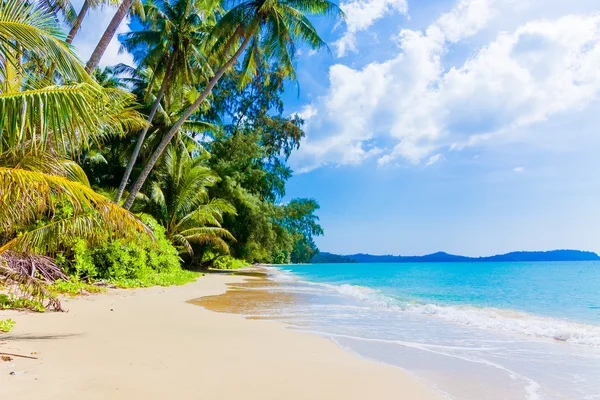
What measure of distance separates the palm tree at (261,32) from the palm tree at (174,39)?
1.26 metres

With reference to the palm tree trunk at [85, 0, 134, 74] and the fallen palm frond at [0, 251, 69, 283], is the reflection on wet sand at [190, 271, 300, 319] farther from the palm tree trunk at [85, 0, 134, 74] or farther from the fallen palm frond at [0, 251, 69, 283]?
the palm tree trunk at [85, 0, 134, 74]

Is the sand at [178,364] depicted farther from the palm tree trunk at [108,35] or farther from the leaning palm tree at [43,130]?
the palm tree trunk at [108,35]

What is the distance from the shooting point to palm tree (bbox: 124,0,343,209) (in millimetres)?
12312

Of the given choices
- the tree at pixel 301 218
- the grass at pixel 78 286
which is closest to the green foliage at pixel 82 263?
the grass at pixel 78 286

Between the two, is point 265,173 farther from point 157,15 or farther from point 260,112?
Result: point 157,15

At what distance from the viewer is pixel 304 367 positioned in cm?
401

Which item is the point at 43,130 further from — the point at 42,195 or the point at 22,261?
the point at 22,261

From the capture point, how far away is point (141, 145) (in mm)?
15648

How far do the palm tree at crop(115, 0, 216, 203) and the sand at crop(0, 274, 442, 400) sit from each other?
941cm

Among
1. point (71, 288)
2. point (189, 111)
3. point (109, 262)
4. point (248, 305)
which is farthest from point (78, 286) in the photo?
point (189, 111)

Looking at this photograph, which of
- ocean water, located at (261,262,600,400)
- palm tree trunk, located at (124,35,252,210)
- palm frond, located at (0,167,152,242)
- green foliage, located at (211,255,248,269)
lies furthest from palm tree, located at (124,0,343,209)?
green foliage, located at (211,255,248,269)

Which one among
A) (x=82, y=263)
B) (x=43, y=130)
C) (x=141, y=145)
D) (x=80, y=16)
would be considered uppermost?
(x=80, y=16)

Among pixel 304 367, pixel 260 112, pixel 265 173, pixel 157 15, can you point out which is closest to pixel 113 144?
pixel 157 15

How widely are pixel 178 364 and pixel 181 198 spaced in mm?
15361
